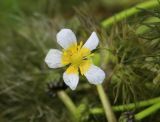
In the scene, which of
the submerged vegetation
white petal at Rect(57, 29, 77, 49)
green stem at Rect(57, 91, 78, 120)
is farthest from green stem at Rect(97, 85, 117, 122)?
white petal at Rect(57, 29, 77, 49)

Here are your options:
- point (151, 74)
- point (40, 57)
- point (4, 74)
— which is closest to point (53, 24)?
point (40, 57)

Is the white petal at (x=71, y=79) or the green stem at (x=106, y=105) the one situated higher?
the white petal at (x=71, y=79)

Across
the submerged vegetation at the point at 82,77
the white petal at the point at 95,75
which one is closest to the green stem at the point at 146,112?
the submerged vegetation at the point at 82,77

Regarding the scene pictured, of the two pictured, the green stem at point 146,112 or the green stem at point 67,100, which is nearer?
the green stem at point 146,112

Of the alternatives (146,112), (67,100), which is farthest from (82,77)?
(146,112)

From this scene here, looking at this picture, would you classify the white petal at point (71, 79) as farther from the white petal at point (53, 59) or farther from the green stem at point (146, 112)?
the green stem at point (146, 112)

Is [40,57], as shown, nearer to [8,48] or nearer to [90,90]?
[8,48]

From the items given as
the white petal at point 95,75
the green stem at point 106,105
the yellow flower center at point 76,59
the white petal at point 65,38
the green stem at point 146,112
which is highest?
the white petal at point 65,38

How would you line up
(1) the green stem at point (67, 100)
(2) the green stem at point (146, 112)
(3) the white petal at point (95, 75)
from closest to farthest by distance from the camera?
1. (3) the white petal at point (95, 75)
2. (2) the green stem at point (146, 112)
3. (1) the green stem at point (67, 100)
